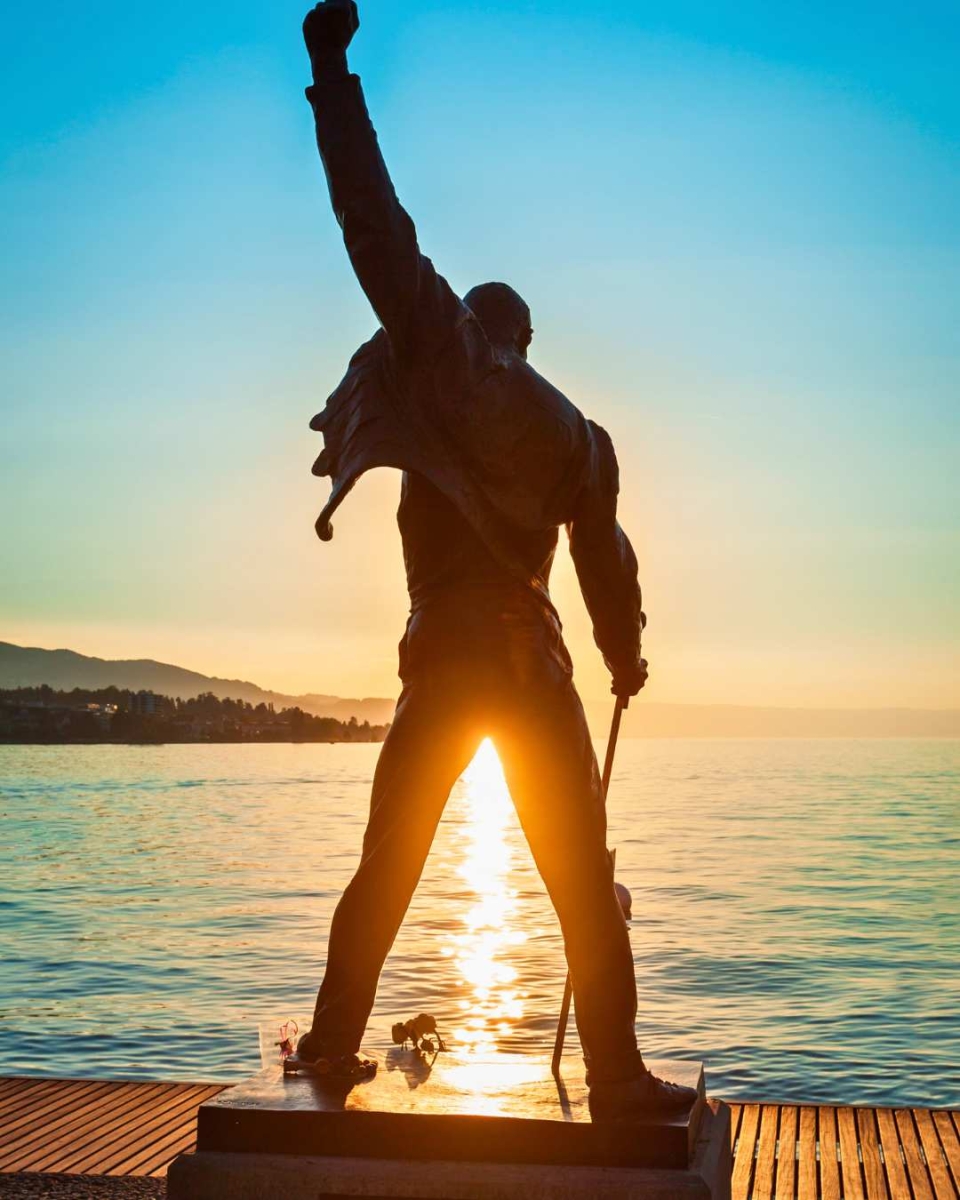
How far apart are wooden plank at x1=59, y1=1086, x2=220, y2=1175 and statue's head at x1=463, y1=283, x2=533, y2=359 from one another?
474cm

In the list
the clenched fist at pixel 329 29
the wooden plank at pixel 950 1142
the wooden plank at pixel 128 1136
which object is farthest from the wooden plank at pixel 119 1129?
the clenched fist at pixel 329 29

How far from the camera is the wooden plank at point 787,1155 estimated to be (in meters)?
7.87

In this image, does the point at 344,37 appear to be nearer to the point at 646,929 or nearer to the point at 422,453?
the point at 422,453

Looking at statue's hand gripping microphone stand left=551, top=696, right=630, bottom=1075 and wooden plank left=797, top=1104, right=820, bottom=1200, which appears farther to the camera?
wooden plank left=797, top=1104, right=820, bottom=1200

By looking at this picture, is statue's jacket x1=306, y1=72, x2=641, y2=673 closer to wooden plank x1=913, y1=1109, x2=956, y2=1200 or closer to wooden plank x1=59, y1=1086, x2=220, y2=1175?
wooden plank x1=913, y1=1109, x2=956, y2=1200

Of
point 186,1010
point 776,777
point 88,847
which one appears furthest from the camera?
point 776,777

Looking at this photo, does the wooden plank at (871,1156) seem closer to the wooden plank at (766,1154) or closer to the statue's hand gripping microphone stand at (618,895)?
the wooden plank at (766,1154)

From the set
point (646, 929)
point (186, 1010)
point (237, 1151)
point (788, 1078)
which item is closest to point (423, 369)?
point (237, 1151)

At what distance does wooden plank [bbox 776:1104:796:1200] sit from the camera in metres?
7.87

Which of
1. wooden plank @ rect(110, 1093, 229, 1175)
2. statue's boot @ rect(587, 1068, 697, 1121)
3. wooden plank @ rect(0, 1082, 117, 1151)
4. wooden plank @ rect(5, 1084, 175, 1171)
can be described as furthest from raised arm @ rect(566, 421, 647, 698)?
wooden plank @ rect(0, 1082, 117, 1151)

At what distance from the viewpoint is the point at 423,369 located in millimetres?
5441

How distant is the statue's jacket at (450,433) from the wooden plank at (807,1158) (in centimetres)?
337

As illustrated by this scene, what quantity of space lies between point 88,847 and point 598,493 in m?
38.9

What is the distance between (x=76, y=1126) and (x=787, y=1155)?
3898 mm
